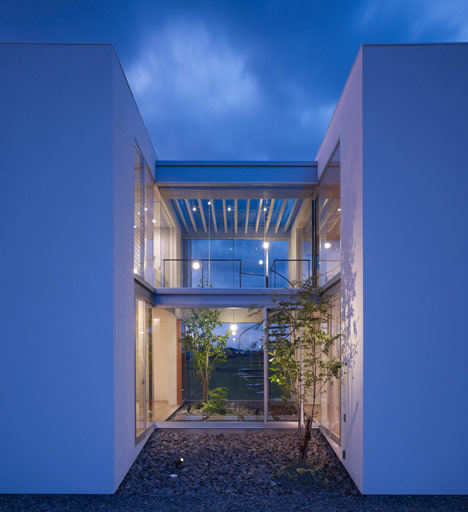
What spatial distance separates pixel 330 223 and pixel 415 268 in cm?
267

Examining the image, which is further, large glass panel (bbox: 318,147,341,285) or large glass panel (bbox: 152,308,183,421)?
large glass panel (bbox: 152,308,183,421)

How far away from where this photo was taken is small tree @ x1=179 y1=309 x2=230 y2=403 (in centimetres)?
916

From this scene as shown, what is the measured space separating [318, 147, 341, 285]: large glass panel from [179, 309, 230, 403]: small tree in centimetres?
278

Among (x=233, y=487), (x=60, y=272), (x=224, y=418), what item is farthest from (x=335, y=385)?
(x=60, y=272)

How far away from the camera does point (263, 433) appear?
789 centimetres

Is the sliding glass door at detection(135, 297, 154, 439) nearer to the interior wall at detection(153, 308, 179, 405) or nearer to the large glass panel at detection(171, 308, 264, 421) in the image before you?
the interior wall at detection(153, 308, 179, 405)

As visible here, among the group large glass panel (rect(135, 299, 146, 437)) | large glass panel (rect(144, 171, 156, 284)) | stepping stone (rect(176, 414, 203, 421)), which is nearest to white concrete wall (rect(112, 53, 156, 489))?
large glass panel (rect(135, 299, 146, 437))

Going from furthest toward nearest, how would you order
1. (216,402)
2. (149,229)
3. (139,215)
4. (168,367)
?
(168,367) → (216,402) → (149,229) → (139,215)

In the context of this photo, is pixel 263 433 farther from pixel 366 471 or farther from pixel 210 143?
pixel 210 143

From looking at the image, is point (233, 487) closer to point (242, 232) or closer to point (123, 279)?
point (123, 279)

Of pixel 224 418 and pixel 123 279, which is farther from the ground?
pixel 123 279

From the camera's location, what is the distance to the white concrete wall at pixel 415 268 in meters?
4.86

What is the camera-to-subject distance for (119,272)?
17.5ft

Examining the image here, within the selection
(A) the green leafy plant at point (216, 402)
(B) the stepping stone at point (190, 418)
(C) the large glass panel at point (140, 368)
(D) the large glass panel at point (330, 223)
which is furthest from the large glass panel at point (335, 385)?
(C) the large glass panel at point (140, 368)
